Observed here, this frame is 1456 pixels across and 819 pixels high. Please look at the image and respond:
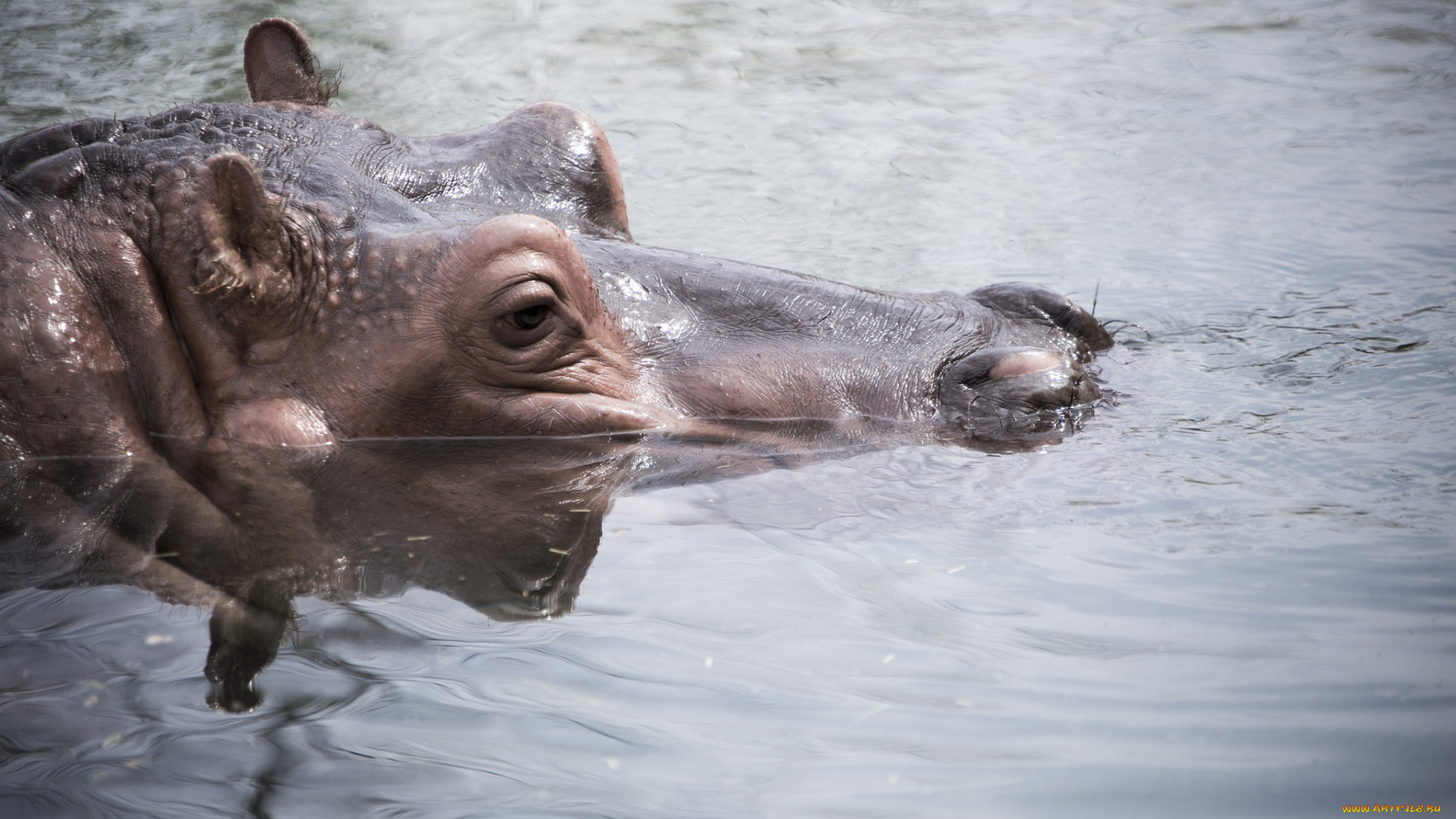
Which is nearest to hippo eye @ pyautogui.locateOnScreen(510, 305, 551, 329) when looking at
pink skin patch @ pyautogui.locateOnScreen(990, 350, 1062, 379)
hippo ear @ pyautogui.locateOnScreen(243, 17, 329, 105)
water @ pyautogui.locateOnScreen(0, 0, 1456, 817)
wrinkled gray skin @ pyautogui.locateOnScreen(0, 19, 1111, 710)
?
wrinkled gray skin @ pyautogui.locateOnScreen(0, 19, 1111, 710)

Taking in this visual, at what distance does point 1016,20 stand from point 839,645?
8028mm

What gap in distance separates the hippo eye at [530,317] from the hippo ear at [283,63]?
5.08 ft

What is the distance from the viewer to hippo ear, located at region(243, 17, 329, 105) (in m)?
4.86

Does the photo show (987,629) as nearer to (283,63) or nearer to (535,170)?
(535,170)

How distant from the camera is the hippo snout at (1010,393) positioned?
4070 millimetres

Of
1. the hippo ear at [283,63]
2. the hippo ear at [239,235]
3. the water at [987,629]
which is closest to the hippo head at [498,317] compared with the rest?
the hippo ear at [239,235]

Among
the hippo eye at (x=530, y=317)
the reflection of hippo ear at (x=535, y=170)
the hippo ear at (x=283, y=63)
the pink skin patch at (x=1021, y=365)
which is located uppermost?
the hippo ear at (x=283, y=63)

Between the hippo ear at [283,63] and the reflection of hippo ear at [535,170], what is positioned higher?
the hippo ear at [283,63]

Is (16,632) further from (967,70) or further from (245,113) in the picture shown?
(967,70)

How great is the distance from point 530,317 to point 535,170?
0.92 m

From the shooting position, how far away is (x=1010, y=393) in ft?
13.4

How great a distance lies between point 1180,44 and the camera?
9.49 metres

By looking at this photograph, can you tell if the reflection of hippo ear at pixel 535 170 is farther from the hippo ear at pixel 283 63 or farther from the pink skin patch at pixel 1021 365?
the pink skin patch at pixel 1021 365

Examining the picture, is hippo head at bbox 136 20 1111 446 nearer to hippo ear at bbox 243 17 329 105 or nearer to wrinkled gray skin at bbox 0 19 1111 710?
wrinkled gray skin at bbox 0 19 1111 710
